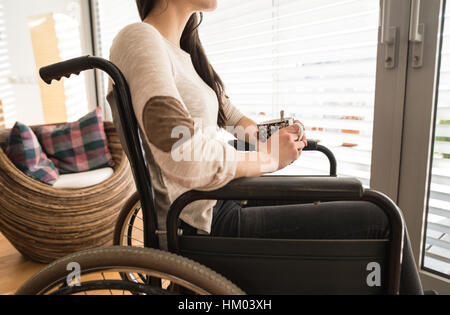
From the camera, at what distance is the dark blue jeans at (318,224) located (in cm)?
58

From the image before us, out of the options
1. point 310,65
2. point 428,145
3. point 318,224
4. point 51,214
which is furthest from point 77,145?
point 428,145

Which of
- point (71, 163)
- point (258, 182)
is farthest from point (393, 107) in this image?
point (71, 163)

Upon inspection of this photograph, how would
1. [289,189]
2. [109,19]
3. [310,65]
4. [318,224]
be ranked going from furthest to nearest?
[109,19], [310,65], [318,224], [289,189]

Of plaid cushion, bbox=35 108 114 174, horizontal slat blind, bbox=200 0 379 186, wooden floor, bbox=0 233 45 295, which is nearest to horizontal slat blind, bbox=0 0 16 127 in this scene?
plaid cushion, bbox=35 108 114 174

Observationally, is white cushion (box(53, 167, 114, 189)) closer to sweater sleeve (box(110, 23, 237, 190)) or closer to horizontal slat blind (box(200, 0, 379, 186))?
horizontal slat blind (box(200, 0, 379, 186))

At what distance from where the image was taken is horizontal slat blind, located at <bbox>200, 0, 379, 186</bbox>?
4.38 ft

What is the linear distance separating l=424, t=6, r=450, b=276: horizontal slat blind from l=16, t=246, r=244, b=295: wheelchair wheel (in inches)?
40.5

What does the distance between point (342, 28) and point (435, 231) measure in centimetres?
92

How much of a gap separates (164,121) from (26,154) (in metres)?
1.43

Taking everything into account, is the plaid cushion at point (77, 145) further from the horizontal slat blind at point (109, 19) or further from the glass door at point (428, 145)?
the glass door at point (428, 145)

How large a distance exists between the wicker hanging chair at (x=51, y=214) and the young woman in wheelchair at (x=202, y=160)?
1115 mm

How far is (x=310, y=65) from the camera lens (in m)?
1.51

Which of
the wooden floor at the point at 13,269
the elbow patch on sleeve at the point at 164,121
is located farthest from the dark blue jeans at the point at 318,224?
the wooden floor at the point at 13,269

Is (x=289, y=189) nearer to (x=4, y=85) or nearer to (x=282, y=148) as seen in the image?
(x=282, y=148)
